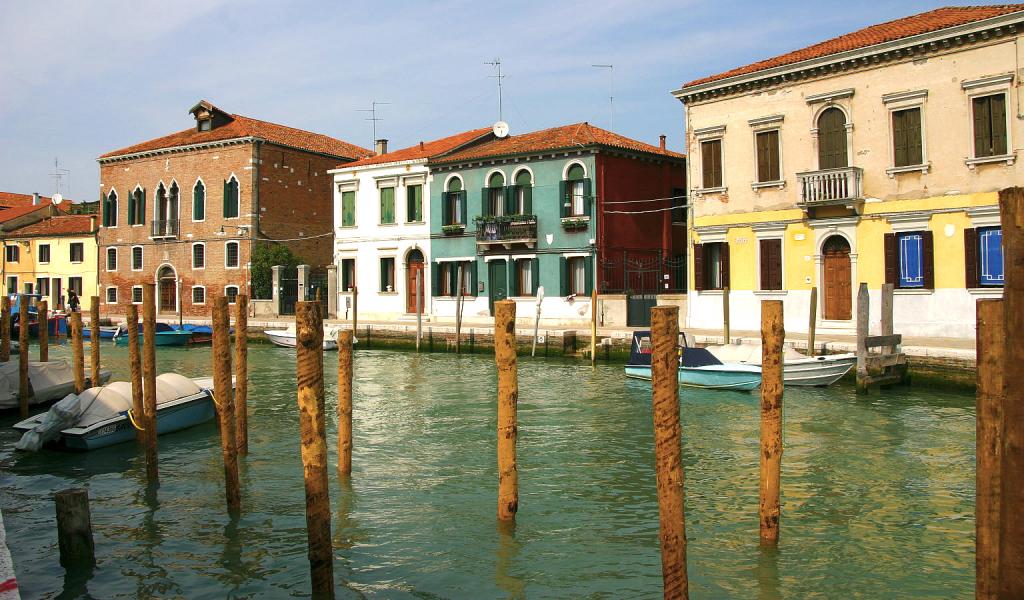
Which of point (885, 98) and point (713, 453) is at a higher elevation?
point (885, 98)

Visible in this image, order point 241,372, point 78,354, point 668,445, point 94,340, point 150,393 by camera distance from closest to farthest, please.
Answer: point 668,445, point 150,393, point 241,372, point 94,340, point 78,354

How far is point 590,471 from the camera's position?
10164mm

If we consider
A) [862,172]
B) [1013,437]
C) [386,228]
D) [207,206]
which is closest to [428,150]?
[386,228]

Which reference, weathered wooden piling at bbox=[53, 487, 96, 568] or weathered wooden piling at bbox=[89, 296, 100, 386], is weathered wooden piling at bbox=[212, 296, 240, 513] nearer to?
weathered wooden piling at bbox=[53, 487, 96, 568]

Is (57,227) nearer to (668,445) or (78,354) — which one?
(78,354)

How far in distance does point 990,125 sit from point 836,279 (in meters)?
4.69

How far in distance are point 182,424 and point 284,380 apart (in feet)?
22.0

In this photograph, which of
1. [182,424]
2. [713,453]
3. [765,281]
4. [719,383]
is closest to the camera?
[713,453]

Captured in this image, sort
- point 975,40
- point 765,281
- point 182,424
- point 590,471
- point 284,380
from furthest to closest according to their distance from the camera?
point 765,281 → point 284,380 → point 975,40 → point 182,424 → point 590,471

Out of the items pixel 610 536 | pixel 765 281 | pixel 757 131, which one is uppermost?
pixel 757 131

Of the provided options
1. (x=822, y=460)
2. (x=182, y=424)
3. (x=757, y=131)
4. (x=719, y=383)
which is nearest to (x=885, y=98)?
(x=757, y=131)

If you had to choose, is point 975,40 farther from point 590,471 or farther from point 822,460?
point 590,471

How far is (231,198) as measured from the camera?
118 ft

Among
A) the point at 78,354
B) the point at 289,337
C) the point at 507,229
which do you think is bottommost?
the point at 289,337
